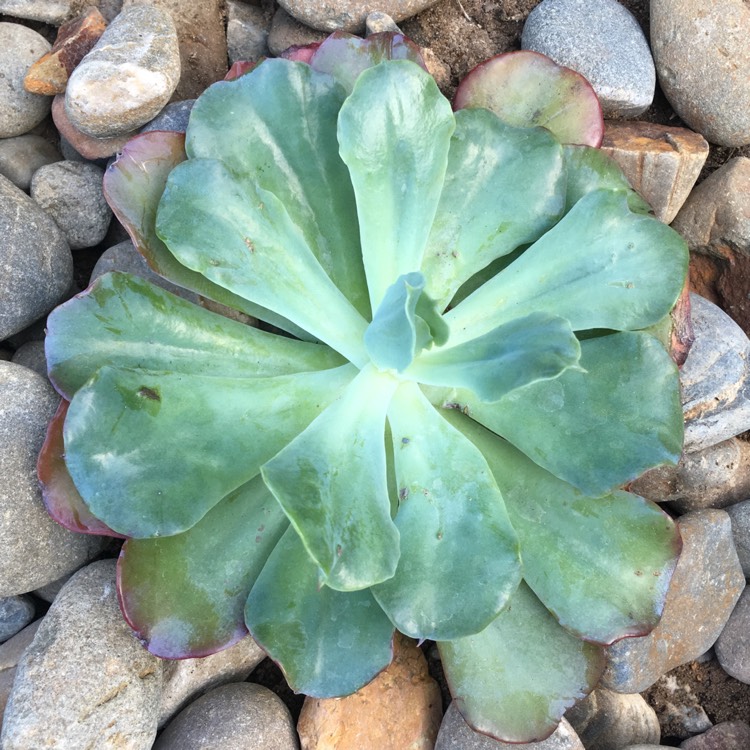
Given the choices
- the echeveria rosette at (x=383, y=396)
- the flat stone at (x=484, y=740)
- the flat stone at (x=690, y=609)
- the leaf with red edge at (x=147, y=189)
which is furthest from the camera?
the flat stone at (x=690, y=609)

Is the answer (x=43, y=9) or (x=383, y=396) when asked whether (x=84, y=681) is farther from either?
(x=43, y=9)

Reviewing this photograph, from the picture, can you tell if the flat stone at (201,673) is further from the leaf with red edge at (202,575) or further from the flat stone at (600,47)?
the flat stone at (600,47)

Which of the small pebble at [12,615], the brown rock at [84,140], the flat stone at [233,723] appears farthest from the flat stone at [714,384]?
the small pebble at [12,615]

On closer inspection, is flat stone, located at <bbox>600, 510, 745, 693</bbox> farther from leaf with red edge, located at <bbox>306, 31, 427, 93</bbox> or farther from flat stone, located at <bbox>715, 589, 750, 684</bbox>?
leaf with red edge, located at <bbox>306, 31, 427, 93</bbox>

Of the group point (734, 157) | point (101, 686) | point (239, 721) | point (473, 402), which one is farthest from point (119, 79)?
point (734, 157)

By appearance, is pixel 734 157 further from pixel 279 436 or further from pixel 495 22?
pixel 279 436

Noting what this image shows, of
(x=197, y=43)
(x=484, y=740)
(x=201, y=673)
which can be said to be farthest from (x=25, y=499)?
(x=197, y=43)
